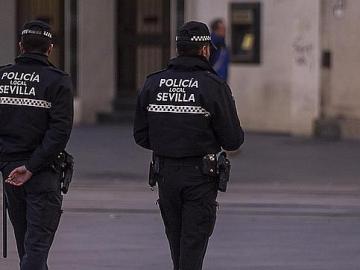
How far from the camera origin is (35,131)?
6602 millimetres

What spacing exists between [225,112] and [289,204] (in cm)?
566

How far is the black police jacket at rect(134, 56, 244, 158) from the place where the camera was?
662cm

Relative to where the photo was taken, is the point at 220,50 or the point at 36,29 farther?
the point at 220,50

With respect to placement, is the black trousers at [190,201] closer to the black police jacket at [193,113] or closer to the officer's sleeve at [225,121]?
the black police jacket at [193,113]

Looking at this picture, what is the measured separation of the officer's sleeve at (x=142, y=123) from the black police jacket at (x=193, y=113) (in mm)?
130

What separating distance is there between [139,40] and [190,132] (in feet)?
49.0

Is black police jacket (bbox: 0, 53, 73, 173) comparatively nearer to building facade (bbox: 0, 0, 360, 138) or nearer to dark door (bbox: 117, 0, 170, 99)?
building facade (bbox: 0, 0, 360, 138)

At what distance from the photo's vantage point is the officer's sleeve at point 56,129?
6.52 meters

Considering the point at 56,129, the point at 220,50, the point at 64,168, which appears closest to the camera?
the point at 56,129

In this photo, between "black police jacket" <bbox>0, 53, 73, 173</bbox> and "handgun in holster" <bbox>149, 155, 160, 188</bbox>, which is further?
"handgun in holster" <bbox>149, 155, 160, 188</bbox>

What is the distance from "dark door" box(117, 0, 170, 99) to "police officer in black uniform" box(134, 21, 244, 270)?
47.8ft

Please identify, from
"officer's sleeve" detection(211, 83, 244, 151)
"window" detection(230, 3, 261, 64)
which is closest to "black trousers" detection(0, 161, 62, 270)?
"officer's sleeve" detection(211, 83, 244, 151)

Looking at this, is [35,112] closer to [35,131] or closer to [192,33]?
[35,131]

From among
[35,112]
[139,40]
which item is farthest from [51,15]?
[35,112]
